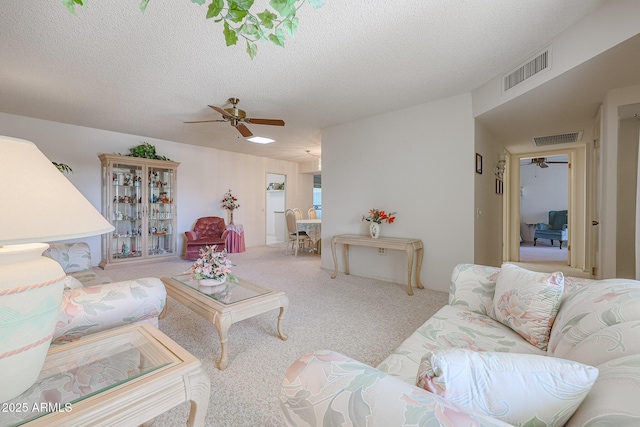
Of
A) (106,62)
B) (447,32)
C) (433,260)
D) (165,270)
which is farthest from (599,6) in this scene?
(165,270)

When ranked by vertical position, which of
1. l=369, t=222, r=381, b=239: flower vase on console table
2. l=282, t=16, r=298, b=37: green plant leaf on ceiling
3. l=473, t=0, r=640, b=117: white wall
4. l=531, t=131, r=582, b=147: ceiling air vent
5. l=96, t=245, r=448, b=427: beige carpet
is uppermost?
l=473, t=0, r=640, b=117: white wall

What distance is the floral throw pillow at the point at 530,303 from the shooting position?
1.29 metres

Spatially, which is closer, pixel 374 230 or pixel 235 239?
pixel 374 230

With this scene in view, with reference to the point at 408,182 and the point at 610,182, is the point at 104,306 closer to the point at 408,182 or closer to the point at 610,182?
the point at 408,182

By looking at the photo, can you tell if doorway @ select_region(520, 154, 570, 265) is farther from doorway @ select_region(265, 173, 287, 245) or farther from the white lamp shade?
the white lamp shade

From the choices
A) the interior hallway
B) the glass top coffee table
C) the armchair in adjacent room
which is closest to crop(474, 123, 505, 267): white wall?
the interior hallway

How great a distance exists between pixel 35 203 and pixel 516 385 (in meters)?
1.27

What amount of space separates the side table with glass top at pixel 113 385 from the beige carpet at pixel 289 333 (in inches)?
21.3

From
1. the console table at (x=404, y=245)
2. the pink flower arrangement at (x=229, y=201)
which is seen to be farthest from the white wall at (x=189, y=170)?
the console table at (x=404, y=245)

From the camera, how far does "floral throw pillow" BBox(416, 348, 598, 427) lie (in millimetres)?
604

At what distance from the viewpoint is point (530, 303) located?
4.41ft

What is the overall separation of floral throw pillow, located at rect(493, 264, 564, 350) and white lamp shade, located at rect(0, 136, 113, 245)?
6.01 ft

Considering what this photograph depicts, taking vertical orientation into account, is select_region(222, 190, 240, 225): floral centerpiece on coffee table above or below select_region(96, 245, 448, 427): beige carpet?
above

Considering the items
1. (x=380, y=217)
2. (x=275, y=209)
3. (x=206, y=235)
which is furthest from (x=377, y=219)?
(x=275, y=209)
